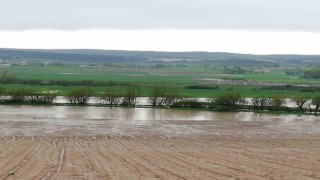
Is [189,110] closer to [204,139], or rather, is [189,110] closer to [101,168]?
[204,139]

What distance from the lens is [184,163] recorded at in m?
16.4

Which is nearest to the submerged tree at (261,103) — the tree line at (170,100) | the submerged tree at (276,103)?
the tree line at (170,100)

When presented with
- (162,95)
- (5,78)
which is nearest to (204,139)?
(162,95)

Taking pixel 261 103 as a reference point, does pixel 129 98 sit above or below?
above

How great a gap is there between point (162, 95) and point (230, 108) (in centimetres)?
776

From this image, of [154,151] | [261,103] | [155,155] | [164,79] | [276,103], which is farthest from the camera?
[164,79]

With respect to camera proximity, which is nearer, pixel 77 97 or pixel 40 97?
pixel 40 97

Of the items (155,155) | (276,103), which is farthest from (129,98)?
Result: (155,155)

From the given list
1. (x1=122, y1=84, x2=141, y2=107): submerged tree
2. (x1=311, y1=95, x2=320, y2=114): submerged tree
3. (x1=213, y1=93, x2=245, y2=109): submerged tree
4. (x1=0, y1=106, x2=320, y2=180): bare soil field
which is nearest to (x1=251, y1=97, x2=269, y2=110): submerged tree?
(x1=213, y1=93, x2=245, y2=109): submerged tree

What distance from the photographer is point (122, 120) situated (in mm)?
39000

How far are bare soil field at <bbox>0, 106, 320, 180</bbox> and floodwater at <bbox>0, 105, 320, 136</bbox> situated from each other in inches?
2.7

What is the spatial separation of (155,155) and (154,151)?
1.60m

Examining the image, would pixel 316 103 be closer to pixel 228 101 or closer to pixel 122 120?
pixel 228 101

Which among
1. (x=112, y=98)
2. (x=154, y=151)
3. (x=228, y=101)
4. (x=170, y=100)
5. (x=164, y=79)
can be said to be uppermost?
(x=164, y=79)
